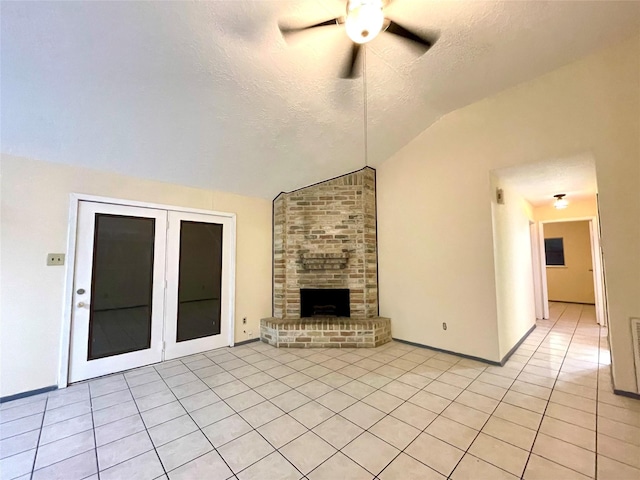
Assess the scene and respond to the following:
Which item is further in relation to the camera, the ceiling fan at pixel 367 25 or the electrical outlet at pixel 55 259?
the electrical outlet at pixel 55 259

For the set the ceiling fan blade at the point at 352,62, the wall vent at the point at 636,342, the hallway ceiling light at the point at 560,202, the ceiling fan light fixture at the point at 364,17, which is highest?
the ceiling fan blade at the point at 352,62

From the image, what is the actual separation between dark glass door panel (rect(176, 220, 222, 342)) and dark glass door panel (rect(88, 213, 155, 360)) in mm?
397

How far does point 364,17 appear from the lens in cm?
154

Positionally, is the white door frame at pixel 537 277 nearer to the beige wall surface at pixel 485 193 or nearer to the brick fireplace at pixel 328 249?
the beige wall surface at pixel 485 193

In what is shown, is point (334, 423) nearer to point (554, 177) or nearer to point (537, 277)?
point (554, 177)

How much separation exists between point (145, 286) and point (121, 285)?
0.25 meters

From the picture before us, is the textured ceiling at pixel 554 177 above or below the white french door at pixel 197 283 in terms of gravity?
above

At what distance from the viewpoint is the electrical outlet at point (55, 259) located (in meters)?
2.72

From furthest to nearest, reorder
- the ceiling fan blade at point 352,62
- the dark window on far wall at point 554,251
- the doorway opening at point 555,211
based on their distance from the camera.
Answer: the dark window on far wall at point 554,251 → the doorway opening at point 555,211 → the ceiling fan blade at point 352,62

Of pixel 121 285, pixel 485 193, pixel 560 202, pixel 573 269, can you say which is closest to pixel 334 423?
pixel 121 285

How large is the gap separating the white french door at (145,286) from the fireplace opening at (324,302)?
1194 mm

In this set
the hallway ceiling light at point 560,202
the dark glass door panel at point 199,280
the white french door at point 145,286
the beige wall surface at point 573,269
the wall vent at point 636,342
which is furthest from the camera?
the beige wall surface at point 573,269

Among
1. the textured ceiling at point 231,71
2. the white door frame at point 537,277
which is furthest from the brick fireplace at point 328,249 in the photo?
the white door frame at point 537,277

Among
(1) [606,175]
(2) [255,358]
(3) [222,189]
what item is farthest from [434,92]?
(2) [255,358]
